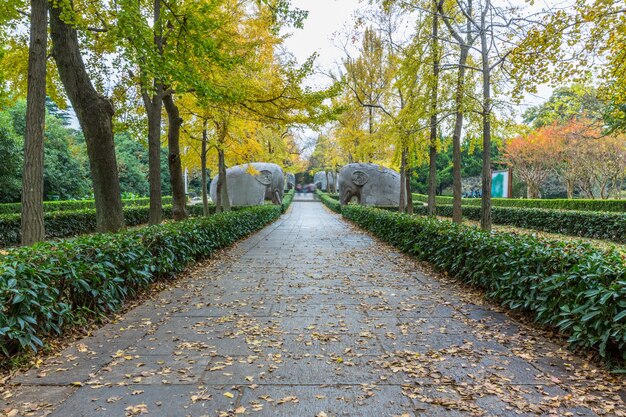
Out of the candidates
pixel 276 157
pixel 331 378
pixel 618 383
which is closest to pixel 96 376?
pixel 331 378

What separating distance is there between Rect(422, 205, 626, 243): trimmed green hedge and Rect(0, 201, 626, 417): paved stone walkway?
7977 mm

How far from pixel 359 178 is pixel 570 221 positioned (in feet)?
39.1

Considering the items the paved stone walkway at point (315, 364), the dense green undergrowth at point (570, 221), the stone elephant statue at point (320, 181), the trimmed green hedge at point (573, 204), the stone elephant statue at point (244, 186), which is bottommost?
the paved stone walkway at point (315, 364)

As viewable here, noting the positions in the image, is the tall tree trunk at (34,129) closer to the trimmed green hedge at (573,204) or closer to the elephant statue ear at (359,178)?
the trimmed green hedge at (573,204)

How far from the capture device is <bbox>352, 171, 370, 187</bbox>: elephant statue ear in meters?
23.0

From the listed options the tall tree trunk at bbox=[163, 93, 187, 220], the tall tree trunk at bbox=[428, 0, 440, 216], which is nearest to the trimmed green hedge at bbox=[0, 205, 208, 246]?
the tall tree trunk at bbox=[163, 93, 187, 220]

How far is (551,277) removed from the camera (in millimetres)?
3912

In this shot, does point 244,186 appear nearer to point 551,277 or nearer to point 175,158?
point 175,158

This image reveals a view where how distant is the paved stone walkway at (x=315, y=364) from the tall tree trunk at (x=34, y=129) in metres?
2.01

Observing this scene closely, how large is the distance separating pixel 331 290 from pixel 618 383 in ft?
11.5

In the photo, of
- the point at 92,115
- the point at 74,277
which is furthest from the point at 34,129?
the point at 74,277

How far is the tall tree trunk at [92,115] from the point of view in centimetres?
675

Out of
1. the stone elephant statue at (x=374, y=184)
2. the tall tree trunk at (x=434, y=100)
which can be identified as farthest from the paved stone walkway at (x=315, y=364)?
the stone elephant statue at (x=374, y=184)

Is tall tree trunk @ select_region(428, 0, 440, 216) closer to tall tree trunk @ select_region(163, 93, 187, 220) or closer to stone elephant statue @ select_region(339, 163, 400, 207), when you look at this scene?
tall tree trunk @ select_region(163, 93, 187, 220)
